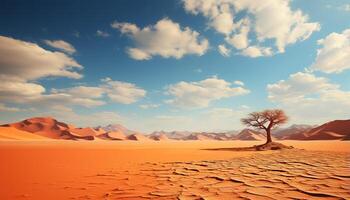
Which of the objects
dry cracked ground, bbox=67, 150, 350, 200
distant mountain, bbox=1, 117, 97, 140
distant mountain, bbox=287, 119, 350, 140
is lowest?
dry cracked ground, bbox=67, 150, 350, 200

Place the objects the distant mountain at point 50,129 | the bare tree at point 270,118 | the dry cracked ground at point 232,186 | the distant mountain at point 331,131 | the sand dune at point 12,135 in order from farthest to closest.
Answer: the distant mountain at point 50,129 → the distant mountain at point 331,131 → the sand dune at point 12,135 → the bare tree at point 270,118 → the dry cracked ground at point 232,186

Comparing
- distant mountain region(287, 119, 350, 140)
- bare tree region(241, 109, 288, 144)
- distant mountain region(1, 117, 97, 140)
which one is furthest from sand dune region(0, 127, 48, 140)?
distant mountain region(287, 119, 350, 140)

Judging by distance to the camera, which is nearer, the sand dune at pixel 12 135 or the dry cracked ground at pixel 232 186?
the dry cracked ground at pixel 232 186

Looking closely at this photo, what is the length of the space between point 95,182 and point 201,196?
3726 millimetres

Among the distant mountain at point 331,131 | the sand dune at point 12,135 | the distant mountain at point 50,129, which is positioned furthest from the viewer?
the distant mountain at point 50,129

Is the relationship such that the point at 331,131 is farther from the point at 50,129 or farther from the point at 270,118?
the point at 50,129

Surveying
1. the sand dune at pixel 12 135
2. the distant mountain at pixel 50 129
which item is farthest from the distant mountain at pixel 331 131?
the sand dune at pixel 12 135

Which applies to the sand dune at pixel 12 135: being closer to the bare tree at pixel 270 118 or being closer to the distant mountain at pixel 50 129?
the distant mountain at pixel 50 129

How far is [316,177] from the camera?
7035mm

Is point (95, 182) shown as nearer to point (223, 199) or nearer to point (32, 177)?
point (32, 177)

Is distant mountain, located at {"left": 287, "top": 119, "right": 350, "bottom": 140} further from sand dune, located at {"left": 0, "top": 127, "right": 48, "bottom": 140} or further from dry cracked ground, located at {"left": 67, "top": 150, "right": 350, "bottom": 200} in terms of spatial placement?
sand dune, located at {"left": 0, "top": 127, "right": 48, "bottom": 140}

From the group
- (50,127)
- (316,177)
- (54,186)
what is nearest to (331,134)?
(316,177)

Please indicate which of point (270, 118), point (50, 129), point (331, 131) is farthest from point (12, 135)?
point (331, 131)

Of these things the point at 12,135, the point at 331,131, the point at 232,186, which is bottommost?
the point at 232,186
